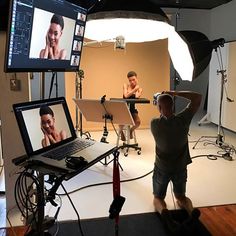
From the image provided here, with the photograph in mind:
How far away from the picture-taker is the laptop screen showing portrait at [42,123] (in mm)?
1491

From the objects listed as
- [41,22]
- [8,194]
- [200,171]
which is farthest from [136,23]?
[200,171]

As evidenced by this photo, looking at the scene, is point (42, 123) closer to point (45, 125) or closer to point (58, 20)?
point (45, 125)

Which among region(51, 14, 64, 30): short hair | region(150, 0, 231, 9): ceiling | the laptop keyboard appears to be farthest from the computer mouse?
region(150, 0, 231, 9): ceiling

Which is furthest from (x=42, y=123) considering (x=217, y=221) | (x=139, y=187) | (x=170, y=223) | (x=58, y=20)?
(x=139, y=187)

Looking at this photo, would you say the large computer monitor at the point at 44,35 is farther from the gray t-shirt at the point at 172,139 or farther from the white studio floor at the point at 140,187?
the white studio floor at the point at 140,187

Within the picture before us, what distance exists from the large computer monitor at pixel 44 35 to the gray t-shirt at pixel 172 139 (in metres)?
1.05

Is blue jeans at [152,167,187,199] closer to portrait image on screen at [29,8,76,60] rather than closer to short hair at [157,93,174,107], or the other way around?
short hair at [157,93,174,107]

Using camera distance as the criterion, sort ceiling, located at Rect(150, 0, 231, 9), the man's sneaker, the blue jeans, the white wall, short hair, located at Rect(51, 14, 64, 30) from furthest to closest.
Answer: ceiling, located at Rect(150, 0, 231, 9)
the white wall
the blue jeans
the man's sneaker
short hair, located at Rect(51, 14, 64, 30)

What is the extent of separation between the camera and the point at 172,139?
103 inches

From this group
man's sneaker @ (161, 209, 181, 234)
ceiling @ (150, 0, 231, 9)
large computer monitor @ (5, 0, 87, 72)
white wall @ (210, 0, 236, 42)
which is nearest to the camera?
large computer monitor @ (5, 0, 87, 72)

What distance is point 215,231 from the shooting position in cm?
239

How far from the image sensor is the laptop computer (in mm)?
1476

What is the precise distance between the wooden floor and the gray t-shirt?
48cm

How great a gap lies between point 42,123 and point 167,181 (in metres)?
1.51
